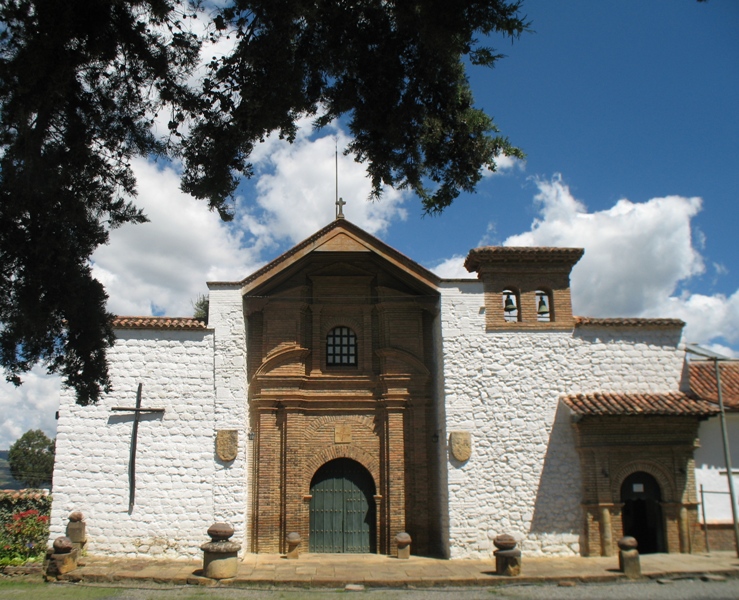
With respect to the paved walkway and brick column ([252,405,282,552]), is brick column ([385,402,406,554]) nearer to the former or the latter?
the paved walkway

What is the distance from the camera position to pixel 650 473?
13.8 metres

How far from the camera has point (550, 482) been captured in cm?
1378

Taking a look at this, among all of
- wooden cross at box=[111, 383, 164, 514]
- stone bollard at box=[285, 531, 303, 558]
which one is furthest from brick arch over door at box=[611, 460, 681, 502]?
wooden cross at box=[111, 383, 164, 514]

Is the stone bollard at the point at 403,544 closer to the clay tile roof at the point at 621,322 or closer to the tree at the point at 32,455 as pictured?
the clay tile roof at the point at 621,322

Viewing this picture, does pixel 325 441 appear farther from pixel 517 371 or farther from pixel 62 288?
pixel 62 288

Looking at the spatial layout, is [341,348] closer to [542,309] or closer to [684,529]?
[542,309]

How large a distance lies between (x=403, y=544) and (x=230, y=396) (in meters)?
4.93

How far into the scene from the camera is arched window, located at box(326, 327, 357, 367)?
1555 cm

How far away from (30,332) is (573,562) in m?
11.2

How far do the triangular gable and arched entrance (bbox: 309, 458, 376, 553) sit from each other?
458 cm

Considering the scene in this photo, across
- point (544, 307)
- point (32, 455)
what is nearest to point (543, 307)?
point (544, 307)

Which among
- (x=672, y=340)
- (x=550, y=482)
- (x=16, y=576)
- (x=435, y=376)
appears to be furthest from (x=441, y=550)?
(x=16, y=576)

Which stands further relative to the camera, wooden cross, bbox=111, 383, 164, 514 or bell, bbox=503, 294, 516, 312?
bell, bbox=503, 294, 516, 312

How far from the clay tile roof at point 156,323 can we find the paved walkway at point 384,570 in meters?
4.88
